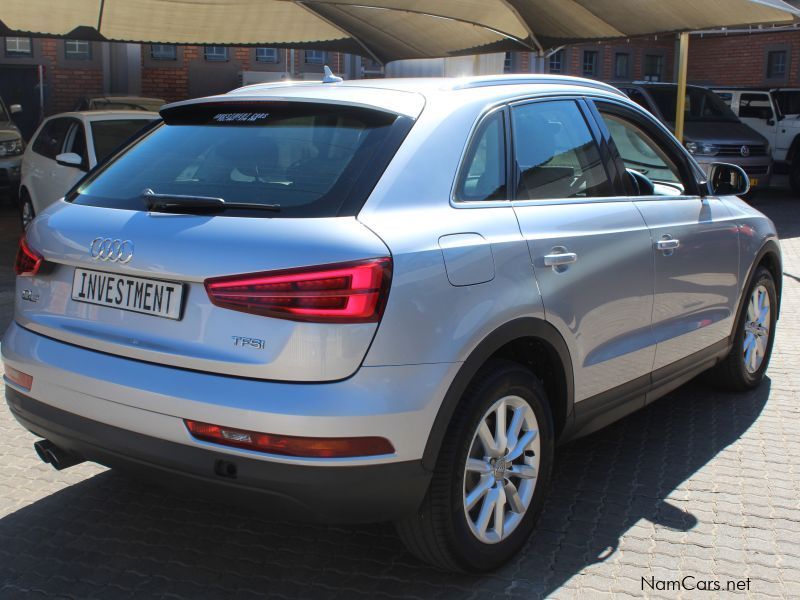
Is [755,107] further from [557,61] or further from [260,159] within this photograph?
[260,159]

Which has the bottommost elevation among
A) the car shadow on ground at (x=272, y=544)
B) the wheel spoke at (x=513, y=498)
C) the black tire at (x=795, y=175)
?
the car shadow on ground at (x=272, y=544)

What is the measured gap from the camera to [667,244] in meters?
4.24

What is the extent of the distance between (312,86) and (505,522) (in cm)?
180

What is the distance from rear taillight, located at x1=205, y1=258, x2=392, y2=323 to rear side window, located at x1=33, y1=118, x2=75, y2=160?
8.68 meters

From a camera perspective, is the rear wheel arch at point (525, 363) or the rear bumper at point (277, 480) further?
the rear wheel arch at point (525, 363)

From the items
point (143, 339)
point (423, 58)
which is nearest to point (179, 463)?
point (143, 339)

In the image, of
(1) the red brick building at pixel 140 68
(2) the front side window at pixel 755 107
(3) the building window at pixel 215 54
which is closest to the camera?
(1) the red brick building at pixel 140 68

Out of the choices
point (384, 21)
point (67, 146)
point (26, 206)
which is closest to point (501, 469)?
point (67, 146)

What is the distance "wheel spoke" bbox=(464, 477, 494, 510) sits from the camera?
3.18 meters

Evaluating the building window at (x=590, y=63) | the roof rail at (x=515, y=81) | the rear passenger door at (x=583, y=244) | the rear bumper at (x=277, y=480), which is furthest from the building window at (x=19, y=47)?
the rear bumper at (x=277, y=480)

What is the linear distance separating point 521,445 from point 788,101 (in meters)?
18.2

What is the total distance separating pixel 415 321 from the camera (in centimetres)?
284

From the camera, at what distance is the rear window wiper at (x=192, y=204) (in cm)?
297

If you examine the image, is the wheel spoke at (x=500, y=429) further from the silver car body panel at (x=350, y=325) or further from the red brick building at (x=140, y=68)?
the red brick building at (x=140, y=68)
